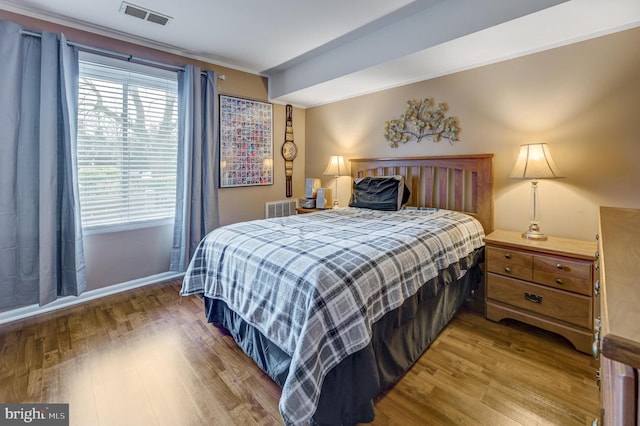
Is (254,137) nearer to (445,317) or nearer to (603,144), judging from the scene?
(445,317)

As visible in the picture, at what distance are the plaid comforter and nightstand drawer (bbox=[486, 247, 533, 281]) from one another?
0.17m

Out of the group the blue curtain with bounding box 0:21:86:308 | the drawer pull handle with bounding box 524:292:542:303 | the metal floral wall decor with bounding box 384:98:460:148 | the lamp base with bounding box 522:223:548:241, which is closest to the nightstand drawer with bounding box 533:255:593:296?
the drawer pull handle with bounding box 524:292:542:303

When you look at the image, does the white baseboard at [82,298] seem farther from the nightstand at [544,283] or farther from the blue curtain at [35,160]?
the nightstand at [544,283]

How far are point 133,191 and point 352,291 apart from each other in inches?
105

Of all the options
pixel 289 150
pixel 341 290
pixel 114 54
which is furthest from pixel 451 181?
pixel 114 54

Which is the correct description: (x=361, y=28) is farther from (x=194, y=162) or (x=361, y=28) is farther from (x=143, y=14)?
(x=194, y=162)

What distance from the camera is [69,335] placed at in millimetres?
2191

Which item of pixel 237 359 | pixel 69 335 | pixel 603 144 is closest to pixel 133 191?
pixel 69 335

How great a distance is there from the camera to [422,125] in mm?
3074

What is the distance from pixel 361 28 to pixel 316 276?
2360 mm

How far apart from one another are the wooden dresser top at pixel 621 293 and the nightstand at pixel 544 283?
1.15 m

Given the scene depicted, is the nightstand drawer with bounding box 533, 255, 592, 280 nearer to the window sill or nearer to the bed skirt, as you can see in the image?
the bed skirt

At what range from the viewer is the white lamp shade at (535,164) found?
86.1 inches

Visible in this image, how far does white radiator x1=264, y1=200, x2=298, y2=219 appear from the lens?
163 inches
